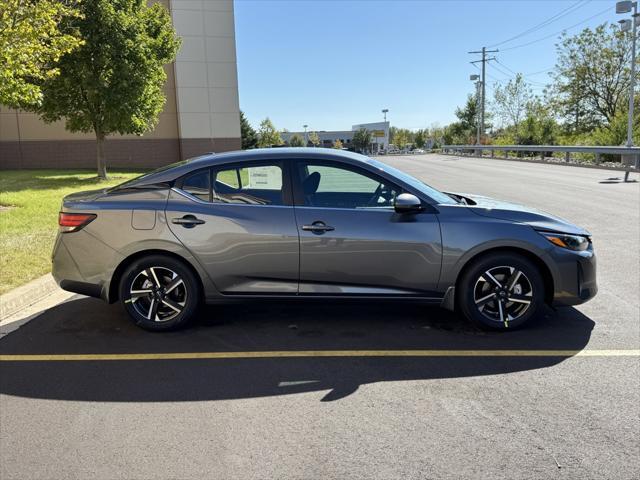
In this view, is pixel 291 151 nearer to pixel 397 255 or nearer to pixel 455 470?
pixel 397 255

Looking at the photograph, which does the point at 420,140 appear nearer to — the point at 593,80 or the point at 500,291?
the point at 593,80

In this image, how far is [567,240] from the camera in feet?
15.0

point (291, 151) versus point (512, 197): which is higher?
point (291, 151)

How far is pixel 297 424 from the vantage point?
126 inches

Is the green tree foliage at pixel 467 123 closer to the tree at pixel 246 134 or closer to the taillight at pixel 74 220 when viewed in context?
the tree at pixel 246 134

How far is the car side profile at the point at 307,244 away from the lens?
177 inches

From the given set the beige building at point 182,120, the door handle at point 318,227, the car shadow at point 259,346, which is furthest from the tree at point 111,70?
the door handle at point 318,227

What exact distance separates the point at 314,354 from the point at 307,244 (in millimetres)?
925

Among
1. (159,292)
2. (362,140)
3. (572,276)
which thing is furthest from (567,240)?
(362,140)

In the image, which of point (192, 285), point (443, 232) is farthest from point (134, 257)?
point (443, 232)

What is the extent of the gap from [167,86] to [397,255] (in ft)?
95.9

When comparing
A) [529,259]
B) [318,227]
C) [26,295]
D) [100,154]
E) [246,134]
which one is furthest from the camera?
[246,134]

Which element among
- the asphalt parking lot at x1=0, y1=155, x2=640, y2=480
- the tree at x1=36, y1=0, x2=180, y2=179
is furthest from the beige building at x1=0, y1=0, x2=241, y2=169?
the asphalt parking lot at x1=0, y1=155, x2=640, y2=480

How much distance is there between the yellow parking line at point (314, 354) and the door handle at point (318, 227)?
101 cm
